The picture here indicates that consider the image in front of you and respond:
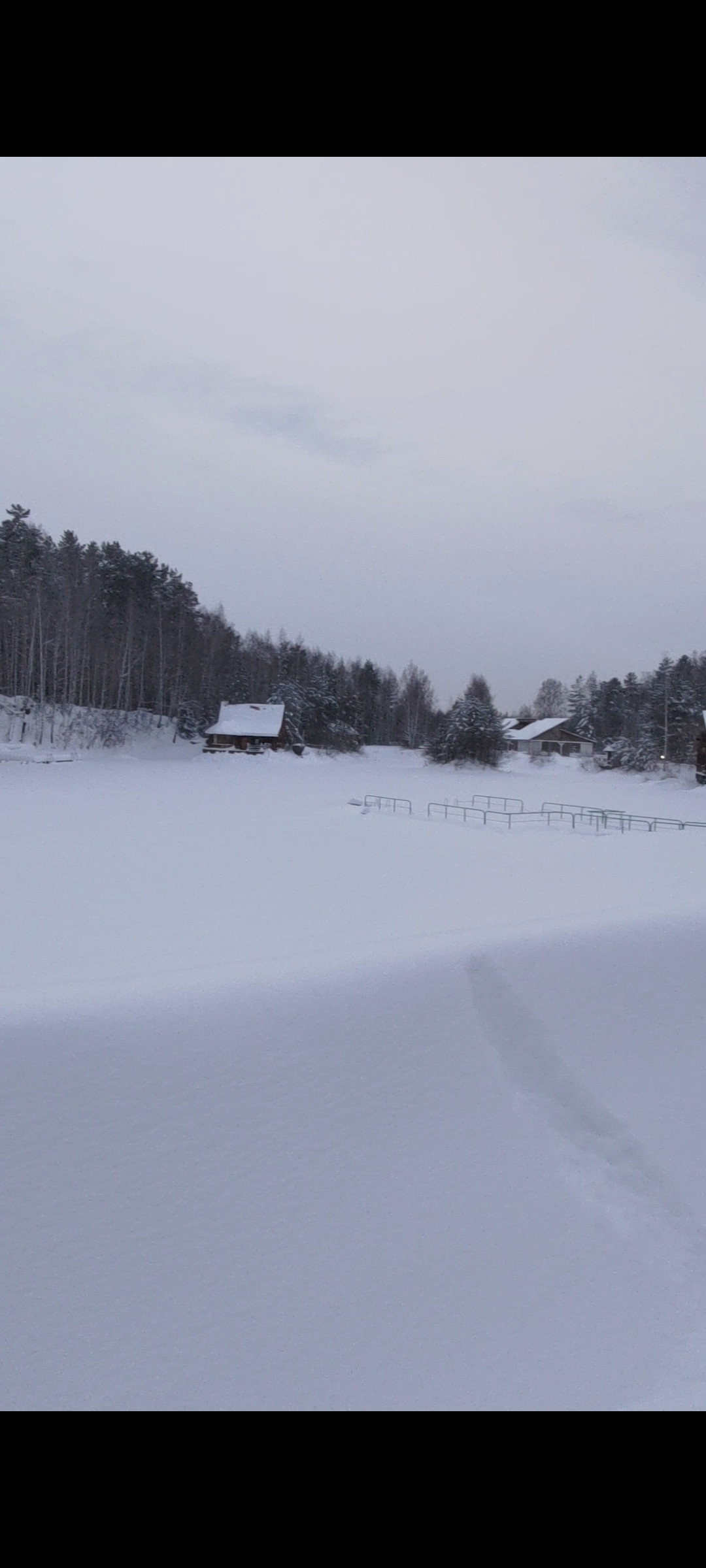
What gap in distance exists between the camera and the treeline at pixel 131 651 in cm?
4525

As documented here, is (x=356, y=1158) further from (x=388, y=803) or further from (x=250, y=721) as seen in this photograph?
(x=250, y=721)

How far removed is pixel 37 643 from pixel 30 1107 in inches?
1635

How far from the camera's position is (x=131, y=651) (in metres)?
48.4

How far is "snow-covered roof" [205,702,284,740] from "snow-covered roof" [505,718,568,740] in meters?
19.9

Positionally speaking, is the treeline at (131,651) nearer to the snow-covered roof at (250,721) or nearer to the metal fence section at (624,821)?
the snow-covered roof at (250,721)

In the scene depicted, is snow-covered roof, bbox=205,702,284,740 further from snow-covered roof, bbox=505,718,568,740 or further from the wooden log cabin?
→ snow-covered roof, bbox=505,718,568,740

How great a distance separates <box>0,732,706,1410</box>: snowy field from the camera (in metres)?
6.92

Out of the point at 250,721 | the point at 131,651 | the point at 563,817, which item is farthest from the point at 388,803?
the point at 131,651

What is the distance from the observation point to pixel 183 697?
50.8 metres

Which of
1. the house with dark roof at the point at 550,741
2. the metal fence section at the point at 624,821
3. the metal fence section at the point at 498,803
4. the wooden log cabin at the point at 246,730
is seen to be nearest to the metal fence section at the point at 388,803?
the metal fence section at the point at 498,803

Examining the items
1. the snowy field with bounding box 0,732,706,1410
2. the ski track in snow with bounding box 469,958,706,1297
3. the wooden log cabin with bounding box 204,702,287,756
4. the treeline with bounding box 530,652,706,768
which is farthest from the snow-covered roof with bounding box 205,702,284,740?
the ski track in snow with bounding box 469,958,706,1297

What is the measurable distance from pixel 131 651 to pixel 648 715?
29510 millimetres
